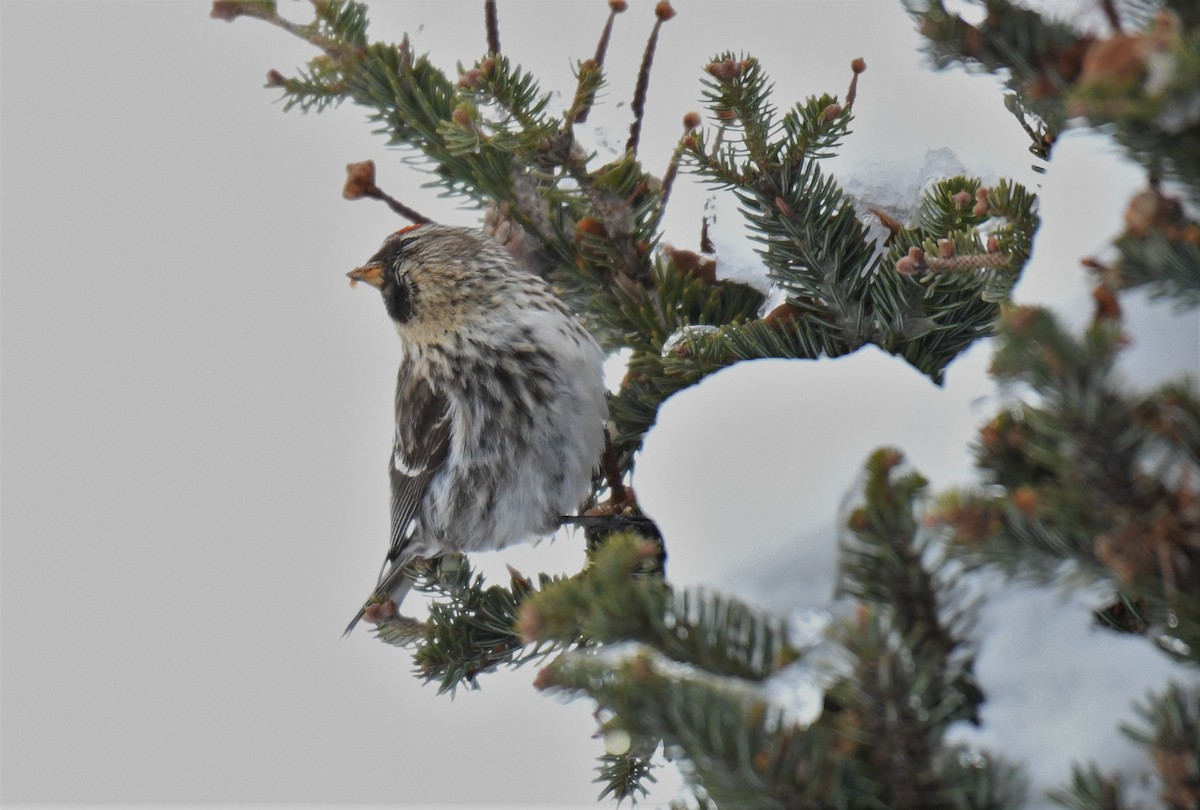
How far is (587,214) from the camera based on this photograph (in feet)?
3.45

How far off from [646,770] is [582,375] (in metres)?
0.55

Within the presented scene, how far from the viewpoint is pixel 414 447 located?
1561 mm

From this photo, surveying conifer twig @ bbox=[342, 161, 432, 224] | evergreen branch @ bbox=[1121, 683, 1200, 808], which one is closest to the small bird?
conifer twig @ bbox=[342, 161, 432, 224]

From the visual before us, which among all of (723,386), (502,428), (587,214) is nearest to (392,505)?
(502,428)

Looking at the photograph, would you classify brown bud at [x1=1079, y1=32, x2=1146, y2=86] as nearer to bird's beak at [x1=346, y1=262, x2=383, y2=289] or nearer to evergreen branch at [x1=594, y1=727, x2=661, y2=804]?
evergreen branch at [x1=594, y1=727, x2=661, y2=804]

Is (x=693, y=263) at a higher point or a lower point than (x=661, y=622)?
higher

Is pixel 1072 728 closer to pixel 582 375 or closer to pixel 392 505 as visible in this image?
pixel 582 375

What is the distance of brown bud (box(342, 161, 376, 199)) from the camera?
3.85 ft

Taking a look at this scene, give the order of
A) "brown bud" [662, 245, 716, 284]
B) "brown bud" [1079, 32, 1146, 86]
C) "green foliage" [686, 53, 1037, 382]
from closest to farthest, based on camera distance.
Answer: "brown bud" [1079, 32, 1146, 86] → "green foliage" [686, 53, 1037, 382] → "brown bud" [662, 245, 716, 284]

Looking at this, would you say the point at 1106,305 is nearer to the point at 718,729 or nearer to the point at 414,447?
the point at 718,729

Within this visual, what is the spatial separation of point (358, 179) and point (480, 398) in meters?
0.39

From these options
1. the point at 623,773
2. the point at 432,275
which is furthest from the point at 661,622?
the point at 432,275

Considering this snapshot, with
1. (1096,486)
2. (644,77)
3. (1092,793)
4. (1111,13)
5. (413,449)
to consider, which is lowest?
(1092,793)

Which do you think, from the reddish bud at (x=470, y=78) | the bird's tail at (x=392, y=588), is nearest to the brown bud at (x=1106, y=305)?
the reddish bud at (x=470, y=78)
